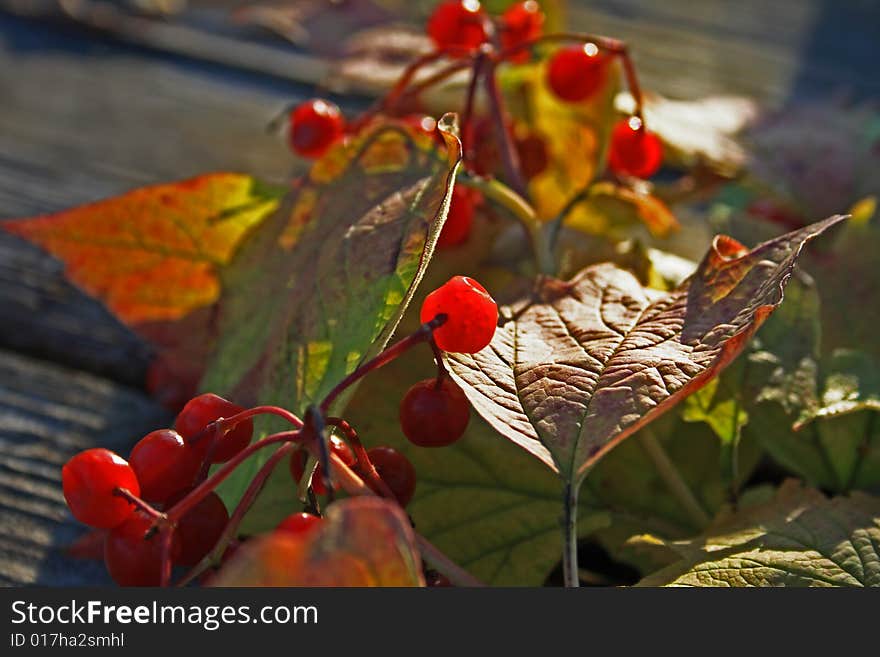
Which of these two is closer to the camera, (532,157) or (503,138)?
(503,138)

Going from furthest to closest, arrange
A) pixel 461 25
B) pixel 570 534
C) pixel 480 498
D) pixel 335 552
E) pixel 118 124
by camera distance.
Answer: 1. pixel 118 124
2. pixel 461 25
3. pixel 480 498
4. pixel 570 534
5. pixel 335 552

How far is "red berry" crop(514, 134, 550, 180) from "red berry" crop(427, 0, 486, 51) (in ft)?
0.27

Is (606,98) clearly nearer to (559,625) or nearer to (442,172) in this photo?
(442,172)

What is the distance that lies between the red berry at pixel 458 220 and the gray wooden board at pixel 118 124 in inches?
8.8

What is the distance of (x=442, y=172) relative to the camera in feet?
1.46

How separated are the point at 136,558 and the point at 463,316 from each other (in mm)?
143

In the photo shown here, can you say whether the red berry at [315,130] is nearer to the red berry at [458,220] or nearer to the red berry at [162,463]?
the red berry at [458,220]

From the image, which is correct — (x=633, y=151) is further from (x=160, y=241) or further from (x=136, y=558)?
(x=136, y=558)

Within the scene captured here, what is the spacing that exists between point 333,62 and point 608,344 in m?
0.60

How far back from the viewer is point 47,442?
2.01 ft

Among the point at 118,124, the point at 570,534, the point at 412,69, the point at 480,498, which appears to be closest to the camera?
the point at 570,534

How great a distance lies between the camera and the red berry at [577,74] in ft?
2.28

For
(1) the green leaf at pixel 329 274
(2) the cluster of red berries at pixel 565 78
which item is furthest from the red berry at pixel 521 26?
(1) the green leaf at pixel 329 274

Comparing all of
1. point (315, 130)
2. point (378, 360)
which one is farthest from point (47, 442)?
point (378, 360)
